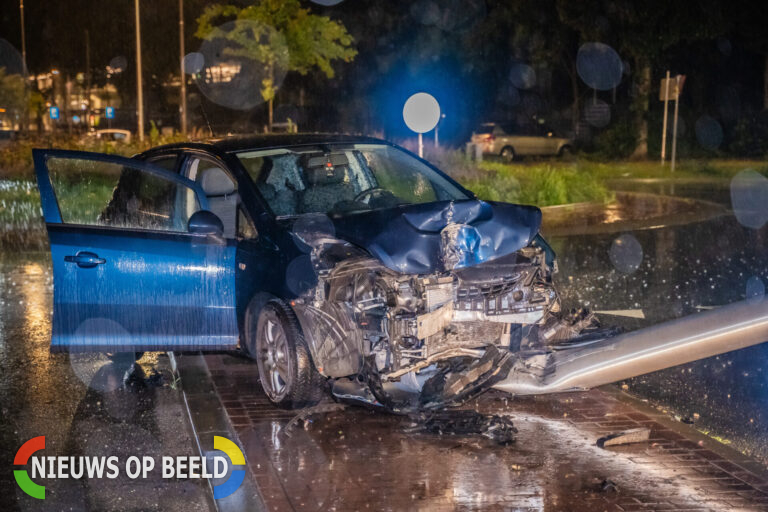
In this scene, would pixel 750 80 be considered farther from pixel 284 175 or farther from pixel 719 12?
pixel 284 175

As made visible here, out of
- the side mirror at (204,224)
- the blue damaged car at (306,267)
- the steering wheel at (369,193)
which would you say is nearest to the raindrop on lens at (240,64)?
the blue damaged car at (306,267)

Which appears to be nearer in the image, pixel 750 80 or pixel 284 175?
pixel 284 175

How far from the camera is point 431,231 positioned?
5797 millimetres

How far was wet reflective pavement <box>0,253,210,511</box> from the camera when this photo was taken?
16.7 ft

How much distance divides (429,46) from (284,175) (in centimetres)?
3994

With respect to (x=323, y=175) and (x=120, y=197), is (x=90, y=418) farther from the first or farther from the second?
(x=323, y=175)

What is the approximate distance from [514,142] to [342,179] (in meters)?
35.1

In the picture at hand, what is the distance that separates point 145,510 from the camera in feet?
16.0

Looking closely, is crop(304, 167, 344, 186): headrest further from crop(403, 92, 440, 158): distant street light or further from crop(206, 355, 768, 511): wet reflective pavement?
crop(403, 92, 440, 158): distant street light

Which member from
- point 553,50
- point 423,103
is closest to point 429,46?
point 553,50

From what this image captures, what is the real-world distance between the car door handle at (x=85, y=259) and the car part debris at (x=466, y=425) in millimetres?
2482

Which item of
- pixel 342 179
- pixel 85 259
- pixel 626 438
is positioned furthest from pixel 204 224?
pixel 626 438
